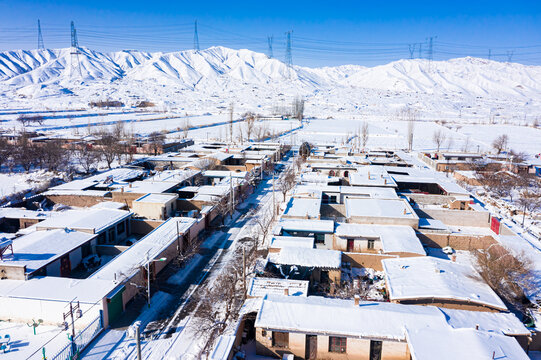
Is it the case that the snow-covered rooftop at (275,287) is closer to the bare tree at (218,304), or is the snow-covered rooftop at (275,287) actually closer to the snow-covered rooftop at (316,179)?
the bare tree at (218,304)

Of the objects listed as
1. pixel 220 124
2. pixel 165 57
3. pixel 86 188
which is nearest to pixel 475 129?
pixel 220 124

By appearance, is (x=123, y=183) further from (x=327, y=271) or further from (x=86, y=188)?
(x=327, y=271)

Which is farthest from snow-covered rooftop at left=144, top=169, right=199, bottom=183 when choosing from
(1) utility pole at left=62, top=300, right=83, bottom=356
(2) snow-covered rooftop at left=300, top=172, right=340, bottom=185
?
(1) utility pole at left=62, top=300, right=83, bottom=356

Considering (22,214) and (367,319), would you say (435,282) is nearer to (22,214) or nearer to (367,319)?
(367,319)

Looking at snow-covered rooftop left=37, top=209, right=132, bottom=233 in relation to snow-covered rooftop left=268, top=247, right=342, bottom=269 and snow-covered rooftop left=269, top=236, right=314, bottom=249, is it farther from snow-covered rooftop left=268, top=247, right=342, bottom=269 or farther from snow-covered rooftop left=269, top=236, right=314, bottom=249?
snow-covered rooftop left=268, top=247, right=342, bottom=269

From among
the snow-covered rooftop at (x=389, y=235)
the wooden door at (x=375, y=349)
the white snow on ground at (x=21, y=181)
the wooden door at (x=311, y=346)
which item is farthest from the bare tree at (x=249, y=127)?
the wooden door at (x=375, y=349)
